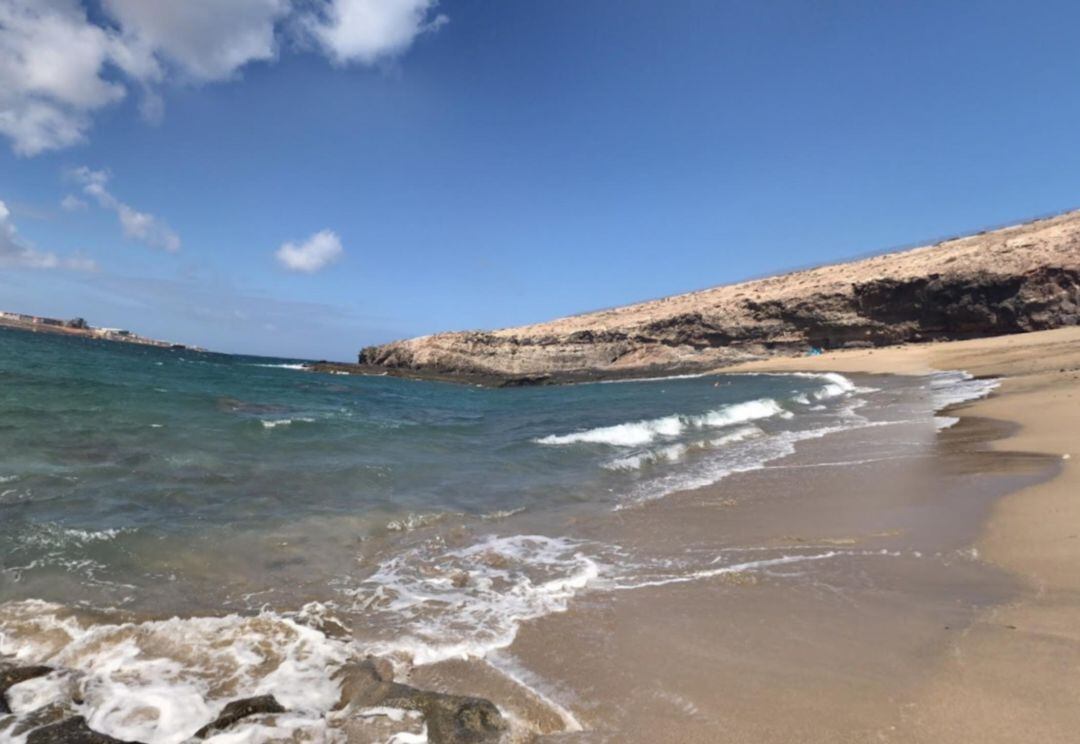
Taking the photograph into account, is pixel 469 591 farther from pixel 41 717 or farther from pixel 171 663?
pixel 41 717

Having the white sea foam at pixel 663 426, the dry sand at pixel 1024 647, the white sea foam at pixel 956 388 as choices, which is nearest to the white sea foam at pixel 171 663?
the dry sand at pixel 1024 647

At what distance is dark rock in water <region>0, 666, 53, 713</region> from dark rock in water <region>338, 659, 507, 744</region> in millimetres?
1720

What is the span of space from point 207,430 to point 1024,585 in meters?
13.5

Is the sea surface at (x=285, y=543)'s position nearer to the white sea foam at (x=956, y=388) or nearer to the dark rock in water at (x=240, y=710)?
the dark rock in water at (x=240, y=710)

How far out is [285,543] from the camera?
6.14 meters

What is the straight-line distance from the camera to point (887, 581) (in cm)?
467

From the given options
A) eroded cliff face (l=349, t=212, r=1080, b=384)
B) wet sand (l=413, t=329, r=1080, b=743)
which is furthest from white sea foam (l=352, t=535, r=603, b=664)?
eroded cliff face (l=349, t=212, r=1080, b=384)

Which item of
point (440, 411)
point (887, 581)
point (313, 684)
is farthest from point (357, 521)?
point (440, 411)

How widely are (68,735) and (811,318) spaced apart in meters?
51.1

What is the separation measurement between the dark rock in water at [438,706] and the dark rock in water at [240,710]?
35cm

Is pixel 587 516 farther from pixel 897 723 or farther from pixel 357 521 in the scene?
pixel 897 723

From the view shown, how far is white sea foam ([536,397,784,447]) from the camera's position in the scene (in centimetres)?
1386

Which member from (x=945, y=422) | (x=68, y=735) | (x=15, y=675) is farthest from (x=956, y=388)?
(x=15, y=675)

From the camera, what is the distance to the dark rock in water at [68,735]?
8.89 feet
